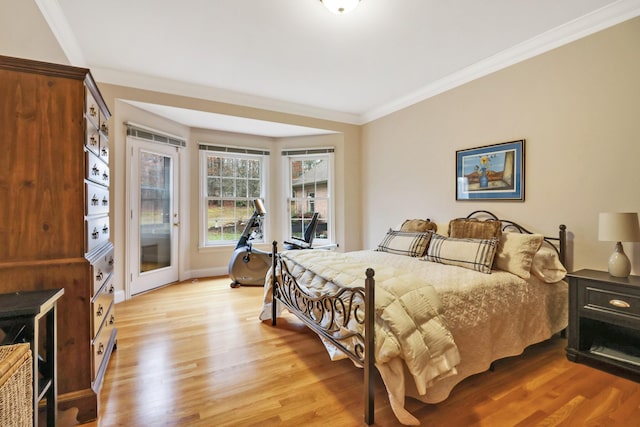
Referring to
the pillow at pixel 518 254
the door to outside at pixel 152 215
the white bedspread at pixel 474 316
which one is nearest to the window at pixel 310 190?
the door to outside at pixel 152 215

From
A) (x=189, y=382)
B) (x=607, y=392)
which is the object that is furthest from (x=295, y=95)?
(x=607, y=392)

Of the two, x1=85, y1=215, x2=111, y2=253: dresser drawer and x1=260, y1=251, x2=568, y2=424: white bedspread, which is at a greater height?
x1=85, y1=215, x2=111, y2=253: dresser drawer

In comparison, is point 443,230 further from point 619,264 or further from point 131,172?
point 131,172

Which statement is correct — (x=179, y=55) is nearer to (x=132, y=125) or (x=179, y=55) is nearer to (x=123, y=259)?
(x=132, y=125)

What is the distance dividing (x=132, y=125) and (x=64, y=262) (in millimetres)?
2669

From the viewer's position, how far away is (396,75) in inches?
134

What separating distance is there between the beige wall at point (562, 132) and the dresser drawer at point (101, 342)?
134 inches

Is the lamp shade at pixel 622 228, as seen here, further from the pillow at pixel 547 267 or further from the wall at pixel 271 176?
the wall at pixel 271 176

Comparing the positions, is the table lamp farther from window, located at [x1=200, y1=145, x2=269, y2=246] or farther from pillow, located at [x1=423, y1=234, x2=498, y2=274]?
window, located at [x1=200, y1=145, x2=269, y2=246]

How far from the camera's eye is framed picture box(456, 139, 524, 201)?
9.41ft

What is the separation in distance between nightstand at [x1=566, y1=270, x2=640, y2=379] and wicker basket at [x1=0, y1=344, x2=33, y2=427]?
3145 mm

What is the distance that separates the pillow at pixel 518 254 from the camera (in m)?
2.31

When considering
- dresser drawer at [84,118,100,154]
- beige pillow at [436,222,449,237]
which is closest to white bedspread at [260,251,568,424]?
beige pillow at [436,222,449,237]

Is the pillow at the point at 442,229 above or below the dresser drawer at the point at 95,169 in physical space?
below
